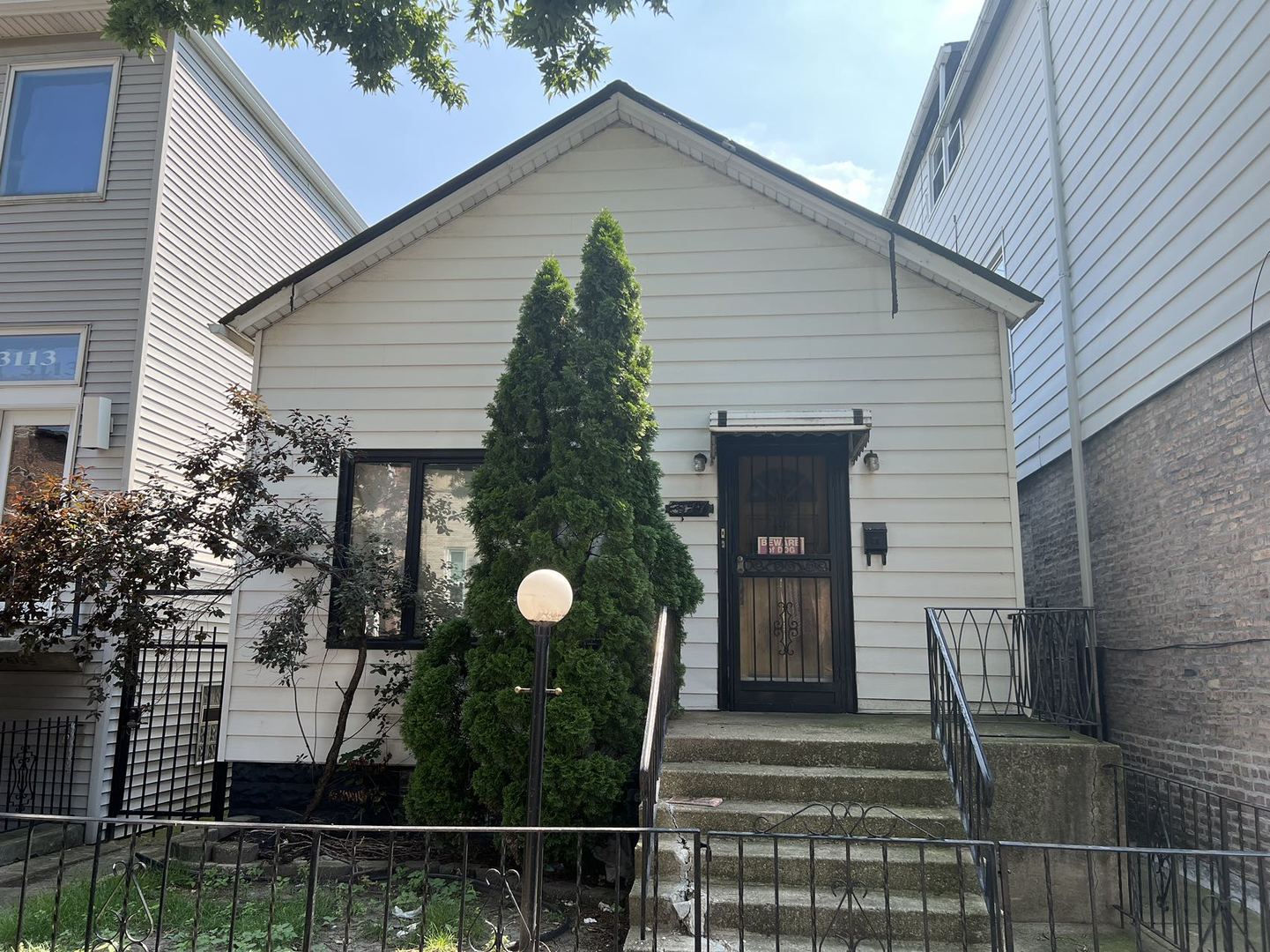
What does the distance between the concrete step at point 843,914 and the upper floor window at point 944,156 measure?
1087 centimetres

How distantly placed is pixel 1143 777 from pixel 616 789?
3955 millimetres

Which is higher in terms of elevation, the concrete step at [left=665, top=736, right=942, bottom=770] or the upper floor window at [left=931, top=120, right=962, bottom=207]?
the upper floor window at [left=931, top=120, right=962, bottom=207]

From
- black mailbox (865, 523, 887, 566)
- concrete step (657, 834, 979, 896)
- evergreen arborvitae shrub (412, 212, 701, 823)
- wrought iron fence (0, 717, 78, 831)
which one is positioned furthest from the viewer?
wrought iron fence (0, 717, 78, 831)

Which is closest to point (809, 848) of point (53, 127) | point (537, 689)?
point (537, 689)

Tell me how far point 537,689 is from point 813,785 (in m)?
2.15

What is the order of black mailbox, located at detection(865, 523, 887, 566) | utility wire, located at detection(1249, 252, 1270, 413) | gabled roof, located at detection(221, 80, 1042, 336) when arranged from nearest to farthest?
utility wire, located at detection(1249, 252, 1270, 413) < black mailbox, located at detection(865, 523, 887, 566) < gabled roof, located at detection(221, 80, 1042, 336)

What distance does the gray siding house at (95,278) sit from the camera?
26.3 ft

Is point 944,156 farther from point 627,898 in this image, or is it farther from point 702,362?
point 627,898


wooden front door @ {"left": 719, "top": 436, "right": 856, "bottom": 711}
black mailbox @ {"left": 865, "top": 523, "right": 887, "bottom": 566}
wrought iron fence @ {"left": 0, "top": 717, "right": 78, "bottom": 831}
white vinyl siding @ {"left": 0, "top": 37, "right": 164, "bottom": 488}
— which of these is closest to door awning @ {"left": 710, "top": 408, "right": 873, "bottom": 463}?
wooden front door @ {"left": 719, "top": 436, "right": 856, "bottom": 711}

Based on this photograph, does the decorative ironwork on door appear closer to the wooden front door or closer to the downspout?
the wooden front door

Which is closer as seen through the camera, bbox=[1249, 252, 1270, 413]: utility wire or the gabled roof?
bbox=[1249, 252, 1270, 413]: utility wire

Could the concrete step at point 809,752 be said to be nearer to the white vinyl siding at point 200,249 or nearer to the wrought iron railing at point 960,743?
the wrought iron railing at point 960,743

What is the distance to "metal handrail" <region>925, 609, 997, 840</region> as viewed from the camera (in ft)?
14.5

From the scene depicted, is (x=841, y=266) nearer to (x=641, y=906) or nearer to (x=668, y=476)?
(x=668, y=476)
